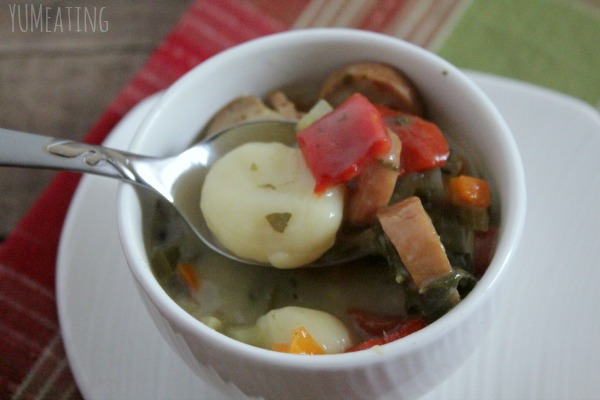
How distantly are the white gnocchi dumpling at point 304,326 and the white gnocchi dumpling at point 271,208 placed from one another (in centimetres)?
11

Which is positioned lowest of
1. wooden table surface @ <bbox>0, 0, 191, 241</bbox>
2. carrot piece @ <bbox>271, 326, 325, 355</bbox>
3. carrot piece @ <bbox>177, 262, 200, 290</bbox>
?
wooden table surface @ <bbox>0, 0, 191, 241</bbox>

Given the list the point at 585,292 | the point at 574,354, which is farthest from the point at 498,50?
the point at 574,354

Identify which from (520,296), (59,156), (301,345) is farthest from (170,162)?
(520,296)

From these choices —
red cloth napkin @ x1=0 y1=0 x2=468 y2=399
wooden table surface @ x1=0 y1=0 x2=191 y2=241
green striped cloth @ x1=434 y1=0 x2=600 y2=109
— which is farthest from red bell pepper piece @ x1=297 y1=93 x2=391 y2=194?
wooden table surface @ x1=0 y1=0 x2=191 y2=241

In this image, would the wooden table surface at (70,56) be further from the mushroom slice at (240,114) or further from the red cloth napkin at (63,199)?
the mushroom slice at (240,114)

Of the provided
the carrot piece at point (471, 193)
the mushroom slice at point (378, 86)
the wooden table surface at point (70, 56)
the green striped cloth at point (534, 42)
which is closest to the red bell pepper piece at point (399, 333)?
the carrot piece at point (471, 193)

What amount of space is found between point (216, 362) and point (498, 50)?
49.0 inches

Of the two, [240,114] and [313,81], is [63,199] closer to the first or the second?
[240,114]

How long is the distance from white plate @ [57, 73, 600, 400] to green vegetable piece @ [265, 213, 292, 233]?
32 centimetres

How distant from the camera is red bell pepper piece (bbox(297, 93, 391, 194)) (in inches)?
43.2

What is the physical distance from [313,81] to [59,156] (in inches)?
22.0

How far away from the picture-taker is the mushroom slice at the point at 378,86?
125 centimetres

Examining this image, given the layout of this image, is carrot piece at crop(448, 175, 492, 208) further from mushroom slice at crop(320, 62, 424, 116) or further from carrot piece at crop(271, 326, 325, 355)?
carrot piece at crop(271, 326, 325, 355)

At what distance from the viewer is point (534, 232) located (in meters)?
1.33
